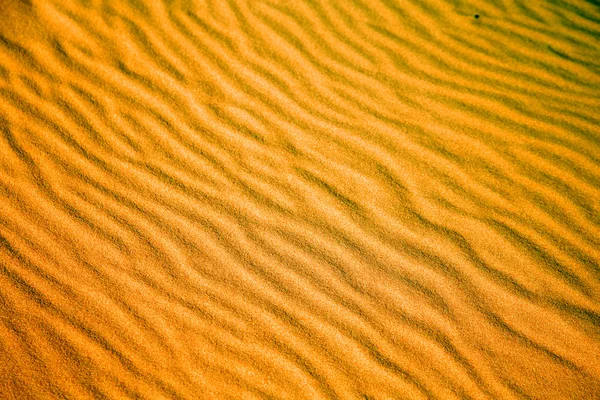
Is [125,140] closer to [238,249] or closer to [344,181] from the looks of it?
[238,249]

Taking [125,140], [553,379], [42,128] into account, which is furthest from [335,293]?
[42,128]

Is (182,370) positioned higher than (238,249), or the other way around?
(238,249)

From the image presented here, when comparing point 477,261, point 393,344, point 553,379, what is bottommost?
point 393,344

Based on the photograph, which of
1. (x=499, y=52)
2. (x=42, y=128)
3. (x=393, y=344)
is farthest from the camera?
(x=499, y=52)

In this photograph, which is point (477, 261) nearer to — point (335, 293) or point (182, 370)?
point (335, 293)

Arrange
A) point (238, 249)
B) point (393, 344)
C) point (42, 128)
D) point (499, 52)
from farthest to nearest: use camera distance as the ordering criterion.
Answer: point (499, 52), point (42, 128), point (238, 249), point (393, 344)

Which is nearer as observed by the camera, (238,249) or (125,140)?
(238,249)
